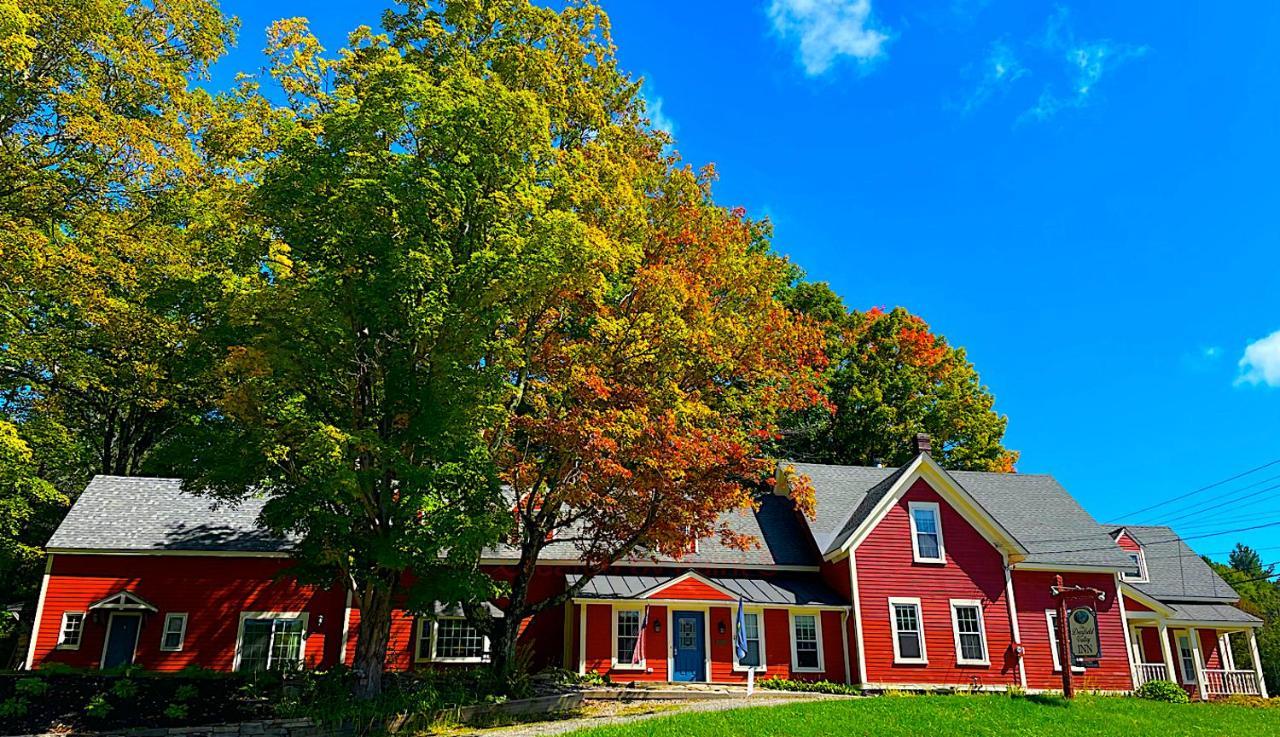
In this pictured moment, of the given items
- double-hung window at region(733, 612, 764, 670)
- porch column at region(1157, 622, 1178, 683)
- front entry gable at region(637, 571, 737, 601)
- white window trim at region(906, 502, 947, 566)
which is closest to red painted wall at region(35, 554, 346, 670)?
front entry gable at region(637, 571, 737, 601)

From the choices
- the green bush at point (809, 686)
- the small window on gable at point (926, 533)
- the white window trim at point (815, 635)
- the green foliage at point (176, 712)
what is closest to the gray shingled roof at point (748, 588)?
the white window trim at point (815, 635)

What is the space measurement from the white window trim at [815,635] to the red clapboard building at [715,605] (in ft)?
0.19

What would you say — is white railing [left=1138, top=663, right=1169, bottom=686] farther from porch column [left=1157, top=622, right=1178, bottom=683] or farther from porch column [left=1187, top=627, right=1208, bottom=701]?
porch column [left=1187, top=627, right=1208, bottom=701]

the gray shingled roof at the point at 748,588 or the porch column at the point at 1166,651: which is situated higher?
the gray shingled roof at the point at 748,588

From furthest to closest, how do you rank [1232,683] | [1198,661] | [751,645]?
[1198,661] → [1232,683] → [751,645]

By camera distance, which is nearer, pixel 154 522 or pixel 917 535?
pixel 154 522

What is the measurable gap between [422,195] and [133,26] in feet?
37.8

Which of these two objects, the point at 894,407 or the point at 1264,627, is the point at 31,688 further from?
the point at 1264,627

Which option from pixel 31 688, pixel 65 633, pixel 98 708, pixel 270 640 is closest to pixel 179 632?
pixel 270 640

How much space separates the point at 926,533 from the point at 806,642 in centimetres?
526

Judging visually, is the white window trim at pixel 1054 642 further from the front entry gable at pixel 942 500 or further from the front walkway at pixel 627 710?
the front walkway at pixel 627 710

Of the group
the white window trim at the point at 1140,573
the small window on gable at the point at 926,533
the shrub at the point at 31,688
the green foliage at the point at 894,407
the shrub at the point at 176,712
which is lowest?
the shrub at the point at 176,712

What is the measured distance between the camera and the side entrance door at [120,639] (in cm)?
2252

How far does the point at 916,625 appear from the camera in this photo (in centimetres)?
2461
